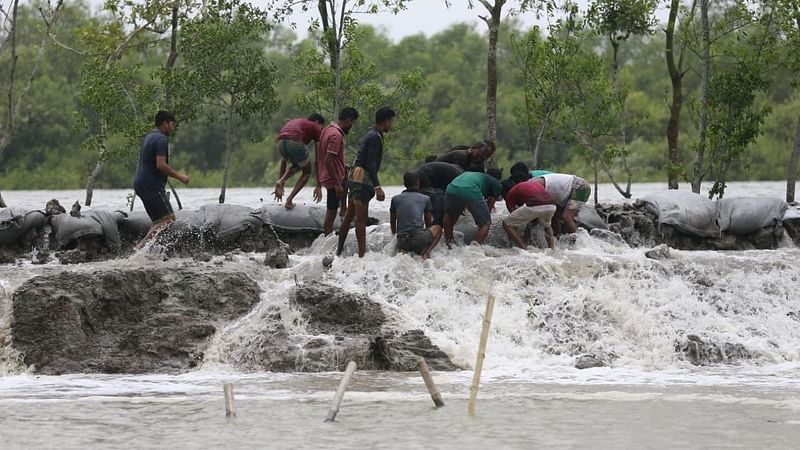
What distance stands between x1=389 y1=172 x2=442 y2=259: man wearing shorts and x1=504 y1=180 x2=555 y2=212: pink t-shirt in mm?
882

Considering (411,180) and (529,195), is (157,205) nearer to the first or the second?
(411,180)

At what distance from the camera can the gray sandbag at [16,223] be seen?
44.1ft

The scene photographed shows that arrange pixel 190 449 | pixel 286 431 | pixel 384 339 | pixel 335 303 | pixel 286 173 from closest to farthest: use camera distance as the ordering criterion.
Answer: pixel 190 449, pixel 286 431, pixel 384 339, pixel 335 303, pixel 286 173

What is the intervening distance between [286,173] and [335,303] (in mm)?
2493

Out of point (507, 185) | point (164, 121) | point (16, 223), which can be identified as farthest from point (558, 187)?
→ point (16, 223)

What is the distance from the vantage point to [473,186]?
11969 millimetres

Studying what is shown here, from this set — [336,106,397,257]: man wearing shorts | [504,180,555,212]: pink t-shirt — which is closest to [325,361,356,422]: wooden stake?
[336,106,397,257]: man wearing shorts

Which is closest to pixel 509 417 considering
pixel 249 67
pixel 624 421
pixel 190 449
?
pixel 624 421

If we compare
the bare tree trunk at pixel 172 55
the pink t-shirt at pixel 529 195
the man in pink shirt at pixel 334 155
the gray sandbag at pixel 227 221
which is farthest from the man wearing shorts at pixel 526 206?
the bare tree trunk at pixel 172 55

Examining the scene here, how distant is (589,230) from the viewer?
13.8 m

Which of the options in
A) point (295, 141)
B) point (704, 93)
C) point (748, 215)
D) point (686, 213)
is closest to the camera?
point (295, 141)

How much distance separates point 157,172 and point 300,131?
197cm

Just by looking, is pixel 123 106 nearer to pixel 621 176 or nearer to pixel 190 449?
pixel 190 449

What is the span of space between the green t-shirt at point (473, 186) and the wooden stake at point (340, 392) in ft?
14.5
